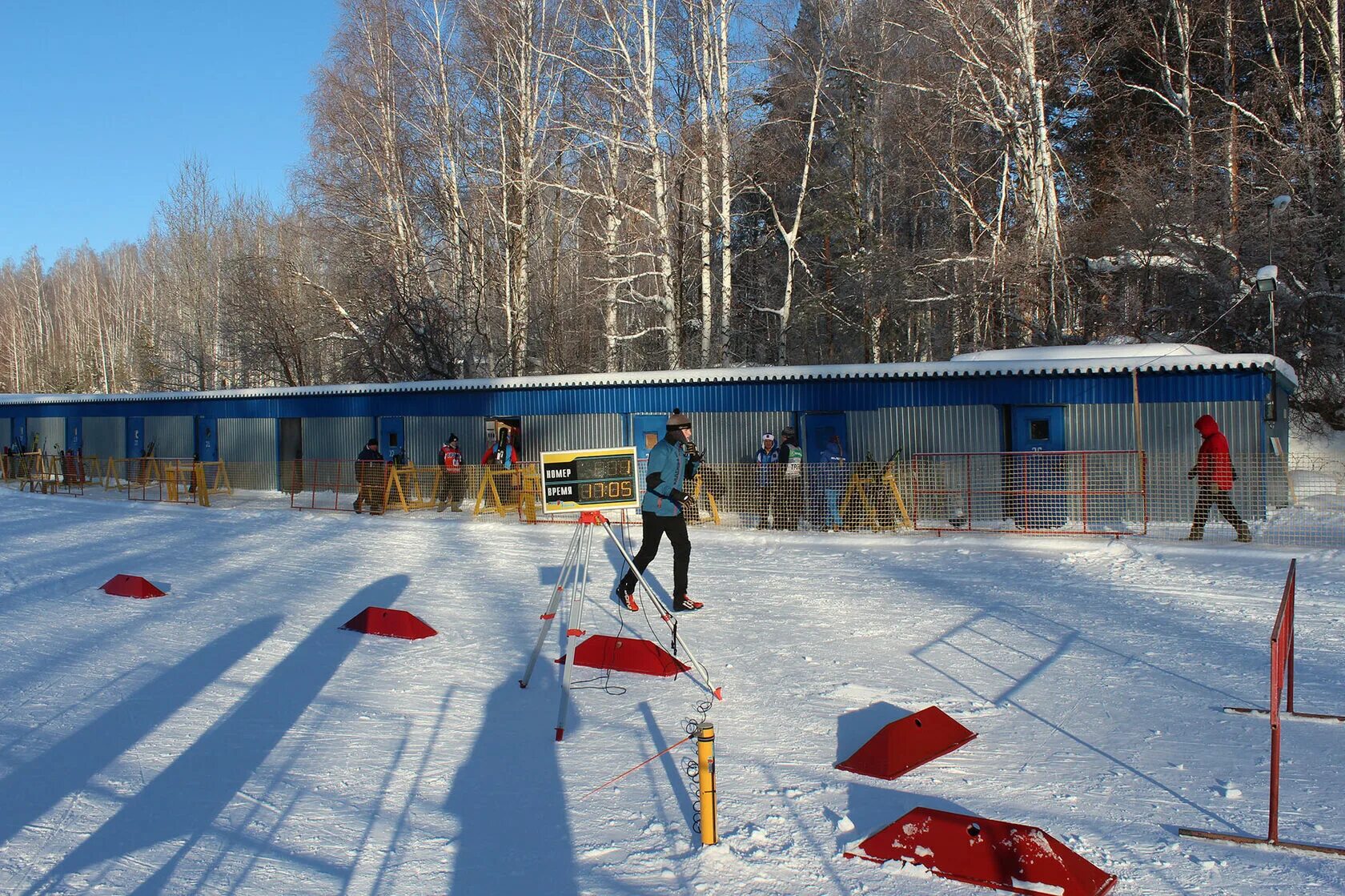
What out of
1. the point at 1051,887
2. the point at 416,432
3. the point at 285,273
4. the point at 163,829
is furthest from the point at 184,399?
the point at 1051,887

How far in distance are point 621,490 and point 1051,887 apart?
4.01m

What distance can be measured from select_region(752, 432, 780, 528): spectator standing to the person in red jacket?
250 inches

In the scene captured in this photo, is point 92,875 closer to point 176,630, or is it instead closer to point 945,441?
point 176,630

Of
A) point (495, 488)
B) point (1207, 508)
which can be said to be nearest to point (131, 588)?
point (495, 488)

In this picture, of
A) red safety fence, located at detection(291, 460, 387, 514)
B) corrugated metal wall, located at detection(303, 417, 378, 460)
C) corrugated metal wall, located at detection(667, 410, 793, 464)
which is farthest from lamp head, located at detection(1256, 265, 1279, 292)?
corrugated metal wall, located at detection(303, 417, 378, 460)

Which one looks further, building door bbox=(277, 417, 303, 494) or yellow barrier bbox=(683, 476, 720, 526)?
building door bbox=(277, 417, 303, 494)

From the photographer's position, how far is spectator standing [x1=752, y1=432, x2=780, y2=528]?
16.6 metres

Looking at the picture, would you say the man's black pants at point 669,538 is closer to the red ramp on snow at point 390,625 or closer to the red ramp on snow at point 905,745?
the red ramp on snow at point 390,625

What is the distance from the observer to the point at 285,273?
40500 mm

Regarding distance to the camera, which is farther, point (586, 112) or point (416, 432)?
point (586, 112)

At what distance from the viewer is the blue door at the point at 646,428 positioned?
20109 mm

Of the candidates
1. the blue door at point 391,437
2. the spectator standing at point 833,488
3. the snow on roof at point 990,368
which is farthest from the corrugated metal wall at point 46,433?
the spectator standing at point 833,488

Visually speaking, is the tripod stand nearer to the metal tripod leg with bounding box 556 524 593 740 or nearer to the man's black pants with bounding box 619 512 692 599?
the metal tripod leg with bounding box 556 524 593 740

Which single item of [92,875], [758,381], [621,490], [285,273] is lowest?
[92,875]
